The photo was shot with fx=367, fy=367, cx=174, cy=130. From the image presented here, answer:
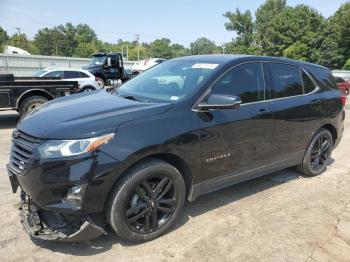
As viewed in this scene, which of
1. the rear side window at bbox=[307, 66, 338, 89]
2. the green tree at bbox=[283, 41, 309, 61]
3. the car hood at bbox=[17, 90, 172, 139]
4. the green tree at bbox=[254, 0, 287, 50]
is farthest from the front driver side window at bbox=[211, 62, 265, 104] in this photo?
the green tree at bbox=[254, 0, 287, 50]

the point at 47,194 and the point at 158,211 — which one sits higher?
the point at 47,194

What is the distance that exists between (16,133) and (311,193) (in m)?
3.70

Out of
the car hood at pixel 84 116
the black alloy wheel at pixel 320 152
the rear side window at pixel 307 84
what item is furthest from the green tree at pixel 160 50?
the car hood at pixel 84 116

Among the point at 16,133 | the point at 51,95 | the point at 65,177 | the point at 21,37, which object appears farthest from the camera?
the point at 21,37

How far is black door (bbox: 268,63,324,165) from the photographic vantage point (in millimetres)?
4590

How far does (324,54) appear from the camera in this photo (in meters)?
53.3

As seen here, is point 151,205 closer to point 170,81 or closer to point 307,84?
point 170,81

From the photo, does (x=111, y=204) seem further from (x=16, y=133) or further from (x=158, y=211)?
(x=16, y=133)

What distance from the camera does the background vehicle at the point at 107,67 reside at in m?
21.1

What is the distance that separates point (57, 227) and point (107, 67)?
1887 centimetres

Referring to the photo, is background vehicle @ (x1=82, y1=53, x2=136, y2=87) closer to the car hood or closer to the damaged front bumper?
the car hood

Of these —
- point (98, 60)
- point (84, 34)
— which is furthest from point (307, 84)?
point (84, 34)

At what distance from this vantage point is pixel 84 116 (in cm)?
331

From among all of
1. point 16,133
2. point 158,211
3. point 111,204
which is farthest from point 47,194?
point 158,211
